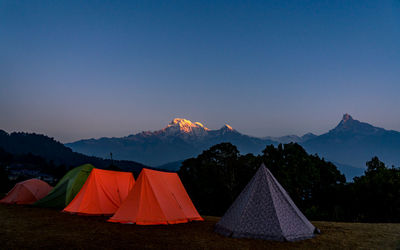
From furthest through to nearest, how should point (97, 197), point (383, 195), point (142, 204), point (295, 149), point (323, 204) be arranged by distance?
point (295, 149) < point (323, 204) < point (383, 195) < point (97, 197) < point (142, 204)

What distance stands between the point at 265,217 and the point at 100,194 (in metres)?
9.11

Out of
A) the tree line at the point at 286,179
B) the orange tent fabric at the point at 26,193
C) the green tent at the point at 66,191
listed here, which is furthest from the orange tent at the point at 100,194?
the tree line at the point at 286,179

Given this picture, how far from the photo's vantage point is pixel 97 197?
47.6ft

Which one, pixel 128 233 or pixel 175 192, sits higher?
pixel 175 192

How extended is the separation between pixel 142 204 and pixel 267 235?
5407 mm

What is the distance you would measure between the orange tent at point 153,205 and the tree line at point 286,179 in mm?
14607

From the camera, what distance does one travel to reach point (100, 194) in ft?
48.2

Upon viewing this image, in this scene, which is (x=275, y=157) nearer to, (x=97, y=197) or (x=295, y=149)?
(x=295, y=149)

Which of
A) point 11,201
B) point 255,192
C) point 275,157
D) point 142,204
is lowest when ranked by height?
point 11,201

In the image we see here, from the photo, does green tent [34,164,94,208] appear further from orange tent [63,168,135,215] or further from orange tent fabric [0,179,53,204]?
orange tent fabric [0,179,53,204]

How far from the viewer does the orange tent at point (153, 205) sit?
11586 millimetres

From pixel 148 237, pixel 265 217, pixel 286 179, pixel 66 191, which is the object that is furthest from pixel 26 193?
pixel 286 179

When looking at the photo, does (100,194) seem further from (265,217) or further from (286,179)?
(286,179)

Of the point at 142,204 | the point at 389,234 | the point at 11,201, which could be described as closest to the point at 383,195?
the point at 389,234
